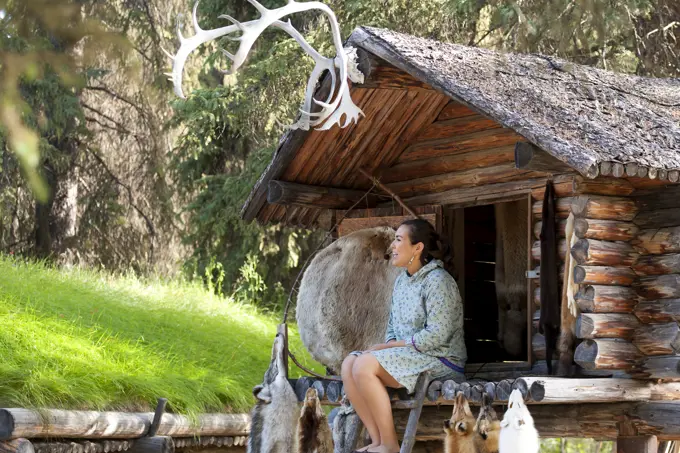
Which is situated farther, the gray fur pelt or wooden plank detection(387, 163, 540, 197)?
wooden plank detection(387, 163, 540, 197)

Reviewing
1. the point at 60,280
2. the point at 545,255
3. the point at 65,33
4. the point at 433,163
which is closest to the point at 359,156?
the point at 433,163

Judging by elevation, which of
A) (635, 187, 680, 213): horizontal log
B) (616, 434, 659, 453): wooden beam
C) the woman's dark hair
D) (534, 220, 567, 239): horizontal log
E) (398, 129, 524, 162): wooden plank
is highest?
(398, 129, 524, 162): wooden plank

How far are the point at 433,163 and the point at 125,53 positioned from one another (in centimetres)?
403

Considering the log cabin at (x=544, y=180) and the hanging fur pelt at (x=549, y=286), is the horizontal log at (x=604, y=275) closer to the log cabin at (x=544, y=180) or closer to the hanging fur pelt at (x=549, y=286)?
the log cabin at (x=544, y=180)

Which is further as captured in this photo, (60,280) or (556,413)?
(60,280)

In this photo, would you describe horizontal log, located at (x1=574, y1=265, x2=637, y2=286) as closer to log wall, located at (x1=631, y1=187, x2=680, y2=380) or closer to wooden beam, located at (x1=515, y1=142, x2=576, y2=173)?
log wall, located at (x1=631, y1=187, x2=680, y2=380)

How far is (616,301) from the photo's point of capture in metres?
8.11

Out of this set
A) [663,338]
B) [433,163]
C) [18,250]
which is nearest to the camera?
[663,338]

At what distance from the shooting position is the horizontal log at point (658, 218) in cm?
811

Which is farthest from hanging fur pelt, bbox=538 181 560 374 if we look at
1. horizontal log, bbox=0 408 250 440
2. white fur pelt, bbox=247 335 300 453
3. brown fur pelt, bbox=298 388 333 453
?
→ horizontal log, bbox=0 408 250 440

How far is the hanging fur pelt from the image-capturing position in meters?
8.24

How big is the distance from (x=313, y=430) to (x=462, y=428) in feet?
A: 4.69

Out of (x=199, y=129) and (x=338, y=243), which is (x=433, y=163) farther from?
(x=199, y=129)

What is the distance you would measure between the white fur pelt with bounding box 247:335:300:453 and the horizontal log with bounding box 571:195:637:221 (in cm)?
280
